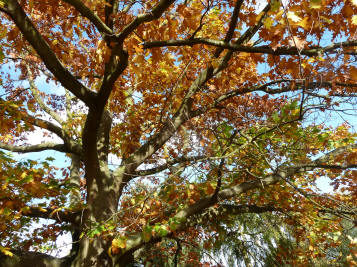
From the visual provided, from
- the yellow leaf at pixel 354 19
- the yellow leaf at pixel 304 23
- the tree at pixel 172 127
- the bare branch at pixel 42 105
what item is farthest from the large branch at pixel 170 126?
the bare branch at pixel 42 105

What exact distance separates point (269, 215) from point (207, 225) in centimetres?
175

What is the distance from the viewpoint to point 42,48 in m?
2.99

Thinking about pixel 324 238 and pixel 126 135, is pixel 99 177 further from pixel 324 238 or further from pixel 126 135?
pixel 324 238

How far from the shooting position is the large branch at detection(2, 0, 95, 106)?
9.18 feet

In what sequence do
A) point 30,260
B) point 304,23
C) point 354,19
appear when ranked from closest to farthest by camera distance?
point 304,23 < point 354,19 < point 30,260

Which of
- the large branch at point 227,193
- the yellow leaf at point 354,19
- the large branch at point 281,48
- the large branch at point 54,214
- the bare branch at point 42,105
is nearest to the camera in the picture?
the large branch at point 281,48

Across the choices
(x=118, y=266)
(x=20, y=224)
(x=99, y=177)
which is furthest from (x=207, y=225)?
(x=20, y=224)

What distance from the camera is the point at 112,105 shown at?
6.64 metres

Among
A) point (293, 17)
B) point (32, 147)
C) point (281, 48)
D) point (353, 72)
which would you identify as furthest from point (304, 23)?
point (32, 147)

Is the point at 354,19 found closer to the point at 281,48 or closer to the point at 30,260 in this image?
the point at 281,48

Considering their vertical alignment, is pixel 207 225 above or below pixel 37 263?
above

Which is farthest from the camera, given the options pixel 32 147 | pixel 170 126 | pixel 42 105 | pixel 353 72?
pixel 42 105

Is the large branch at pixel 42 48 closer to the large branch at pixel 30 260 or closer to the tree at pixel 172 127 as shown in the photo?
the tree at pixel 172 127

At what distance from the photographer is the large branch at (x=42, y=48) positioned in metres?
2.80
